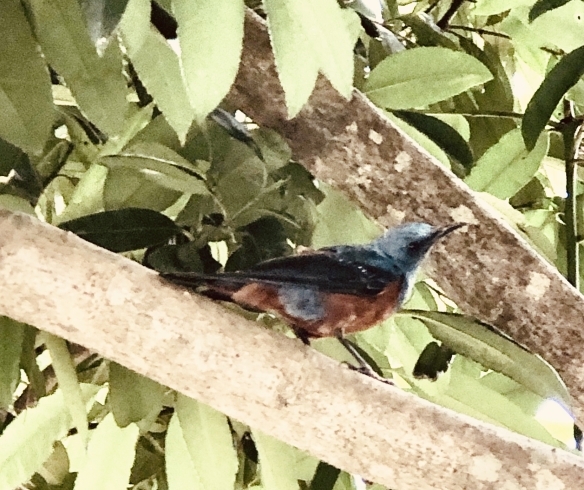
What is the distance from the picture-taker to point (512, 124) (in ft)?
3.66

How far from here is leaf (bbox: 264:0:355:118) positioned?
0.48 m

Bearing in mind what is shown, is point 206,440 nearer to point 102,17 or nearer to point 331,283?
point 331,283

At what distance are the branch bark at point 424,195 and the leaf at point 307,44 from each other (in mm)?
252

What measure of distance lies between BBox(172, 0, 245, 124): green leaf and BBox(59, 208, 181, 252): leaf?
220 mm

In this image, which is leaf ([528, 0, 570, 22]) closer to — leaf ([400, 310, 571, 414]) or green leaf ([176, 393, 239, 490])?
leaf ([400, 310, 571, 414])

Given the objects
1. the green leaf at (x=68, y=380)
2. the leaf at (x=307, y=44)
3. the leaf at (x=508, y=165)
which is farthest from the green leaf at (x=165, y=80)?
the leaf at (x=508, y=165)

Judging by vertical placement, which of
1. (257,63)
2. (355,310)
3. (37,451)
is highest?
(257,63)

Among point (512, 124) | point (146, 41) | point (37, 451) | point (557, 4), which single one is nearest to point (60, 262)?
point (146, 41)

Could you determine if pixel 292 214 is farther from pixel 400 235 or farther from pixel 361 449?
pixel 361 449

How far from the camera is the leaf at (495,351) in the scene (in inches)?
27.6

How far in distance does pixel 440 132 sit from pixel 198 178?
0.35m

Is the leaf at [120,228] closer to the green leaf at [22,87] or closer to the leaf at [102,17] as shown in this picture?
the green leaf at [22,87]

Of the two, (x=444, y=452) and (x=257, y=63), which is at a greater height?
(x=257, y=63)

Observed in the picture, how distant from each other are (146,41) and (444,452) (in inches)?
Answer: 15.0
